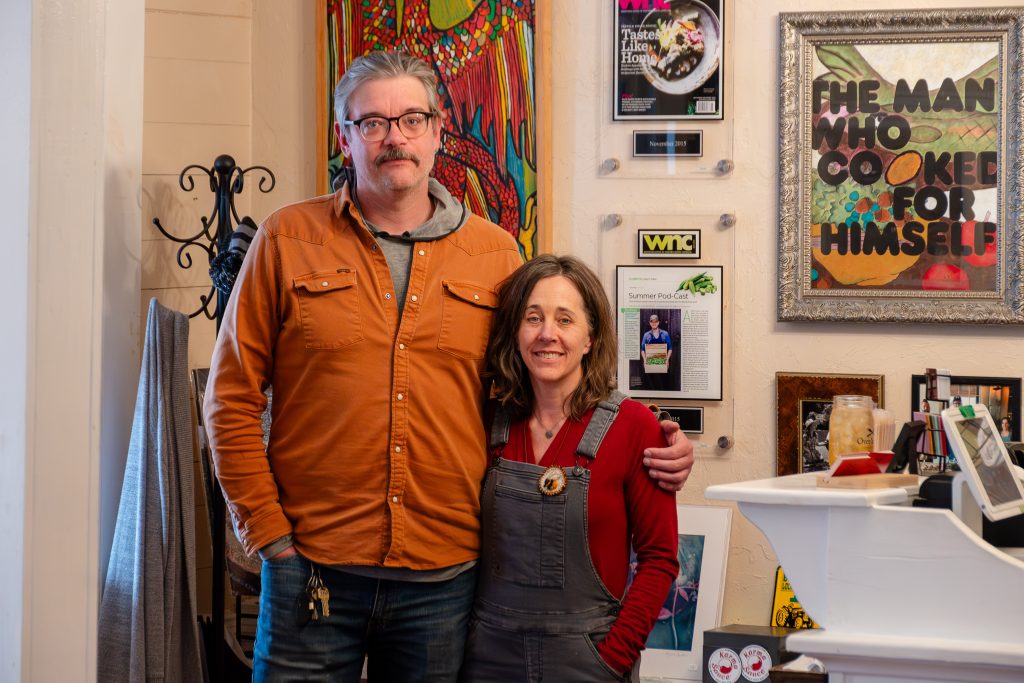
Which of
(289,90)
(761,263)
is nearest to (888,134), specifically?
→ (761,263)

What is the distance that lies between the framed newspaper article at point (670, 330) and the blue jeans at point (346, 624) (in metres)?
1.65

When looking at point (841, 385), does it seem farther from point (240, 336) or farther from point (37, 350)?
point (37, 350)

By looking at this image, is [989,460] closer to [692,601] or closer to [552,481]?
[552,481]

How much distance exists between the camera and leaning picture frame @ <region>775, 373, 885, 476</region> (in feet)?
11.3

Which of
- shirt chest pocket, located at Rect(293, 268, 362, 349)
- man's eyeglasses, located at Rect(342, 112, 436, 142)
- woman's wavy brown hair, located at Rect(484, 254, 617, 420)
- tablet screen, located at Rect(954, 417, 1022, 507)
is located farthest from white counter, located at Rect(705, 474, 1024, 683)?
man's eyeglasses, located at Rect(342, 112, 436, 142)

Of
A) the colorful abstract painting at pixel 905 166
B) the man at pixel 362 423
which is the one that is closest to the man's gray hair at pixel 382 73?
the man at pixel 362 423

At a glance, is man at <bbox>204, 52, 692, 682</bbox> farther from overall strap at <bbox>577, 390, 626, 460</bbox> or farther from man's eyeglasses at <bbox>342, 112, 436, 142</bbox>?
overall strap at <bbox>577, 390, 626, 460</bbox>

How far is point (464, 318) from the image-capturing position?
7.12 feet

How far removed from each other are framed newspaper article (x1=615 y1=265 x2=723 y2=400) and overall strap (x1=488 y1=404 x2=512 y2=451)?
1412 millimetres

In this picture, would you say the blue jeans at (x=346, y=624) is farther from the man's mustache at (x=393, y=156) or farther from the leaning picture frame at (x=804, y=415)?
the leaning picture frame at (x=804, y=415)

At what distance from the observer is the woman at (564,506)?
6.61ft

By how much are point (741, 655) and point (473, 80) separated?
2.06 meters

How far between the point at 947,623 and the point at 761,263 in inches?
73.6

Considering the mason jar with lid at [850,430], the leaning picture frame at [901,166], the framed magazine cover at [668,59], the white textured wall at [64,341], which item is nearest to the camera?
the white textured wall at [64,341]
